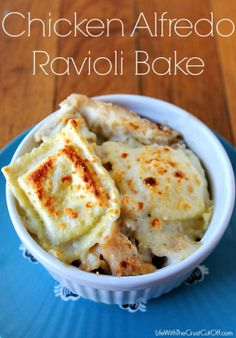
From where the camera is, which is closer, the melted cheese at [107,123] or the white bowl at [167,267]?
the white bowl at [167,267]

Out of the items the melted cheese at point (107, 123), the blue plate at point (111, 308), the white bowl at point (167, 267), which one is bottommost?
the blue plate at point (111, 308)

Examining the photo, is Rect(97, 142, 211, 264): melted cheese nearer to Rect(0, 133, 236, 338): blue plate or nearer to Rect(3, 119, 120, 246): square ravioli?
Rect(3, 119, 120, 246): square ravioli

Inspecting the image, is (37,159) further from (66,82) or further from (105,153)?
(66,82)

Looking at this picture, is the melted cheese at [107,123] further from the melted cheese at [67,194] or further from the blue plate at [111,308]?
the blue plate at [111,308]

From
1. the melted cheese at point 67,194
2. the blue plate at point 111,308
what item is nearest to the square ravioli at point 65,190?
the melted cheese at point 67,194

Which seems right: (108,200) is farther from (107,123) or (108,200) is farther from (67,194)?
(107,123)

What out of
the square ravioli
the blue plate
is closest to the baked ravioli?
the square ravioli
